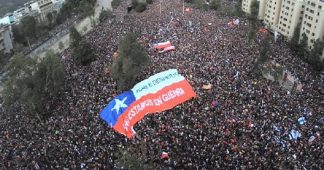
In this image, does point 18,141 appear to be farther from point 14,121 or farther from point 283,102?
point 283,102

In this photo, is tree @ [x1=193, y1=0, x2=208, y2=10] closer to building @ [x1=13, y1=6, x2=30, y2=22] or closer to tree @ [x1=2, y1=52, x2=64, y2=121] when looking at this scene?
tree @ [x1=2, y1=52, x2=64, y2=121]

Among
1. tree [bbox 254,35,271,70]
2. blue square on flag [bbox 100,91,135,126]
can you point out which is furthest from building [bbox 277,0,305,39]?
blue square on flag [bbox 100,91,135,126]

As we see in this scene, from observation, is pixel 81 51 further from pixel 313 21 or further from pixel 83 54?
pixel 313 21

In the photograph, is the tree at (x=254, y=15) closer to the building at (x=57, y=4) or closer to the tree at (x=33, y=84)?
the tree at (x=33, y=84)

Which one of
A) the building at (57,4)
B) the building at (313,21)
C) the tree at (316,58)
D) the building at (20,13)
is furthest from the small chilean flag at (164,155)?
the building at (57,4)

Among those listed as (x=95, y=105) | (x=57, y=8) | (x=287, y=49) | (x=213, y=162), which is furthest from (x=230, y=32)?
(x=57, y=8)

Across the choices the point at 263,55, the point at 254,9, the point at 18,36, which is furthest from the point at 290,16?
the point at 18,36
